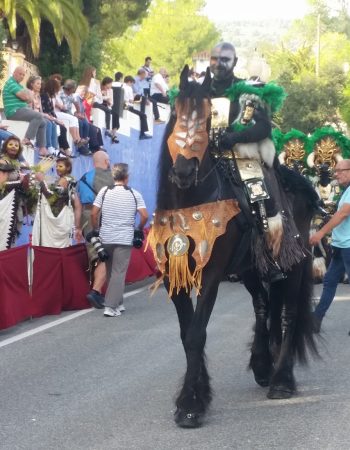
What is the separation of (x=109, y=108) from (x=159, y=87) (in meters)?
5.86

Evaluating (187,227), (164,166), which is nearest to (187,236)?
(187,227)

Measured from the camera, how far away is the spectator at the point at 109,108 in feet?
82.1

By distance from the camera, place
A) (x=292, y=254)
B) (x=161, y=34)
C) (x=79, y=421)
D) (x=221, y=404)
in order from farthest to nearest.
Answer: (x=161, y=34), (x=292, y=254), (x=221, y=404), (x=79, y=421)

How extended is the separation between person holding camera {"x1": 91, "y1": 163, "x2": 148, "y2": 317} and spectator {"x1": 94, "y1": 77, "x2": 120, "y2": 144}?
35.1ft

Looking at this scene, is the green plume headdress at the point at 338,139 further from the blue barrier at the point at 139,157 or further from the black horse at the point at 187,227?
the black horse at the point at 187,227

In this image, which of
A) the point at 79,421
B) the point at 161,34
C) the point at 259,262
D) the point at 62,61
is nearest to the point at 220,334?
the point at 259,262

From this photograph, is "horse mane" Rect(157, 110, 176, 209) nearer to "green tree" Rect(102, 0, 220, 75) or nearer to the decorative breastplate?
the decorative breastplate

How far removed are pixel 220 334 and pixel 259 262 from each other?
361cm

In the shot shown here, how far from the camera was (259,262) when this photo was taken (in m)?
8.36

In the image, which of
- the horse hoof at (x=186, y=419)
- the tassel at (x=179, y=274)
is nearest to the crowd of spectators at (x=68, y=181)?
the tassel at (x=179, y=274)

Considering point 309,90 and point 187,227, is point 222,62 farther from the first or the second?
point 309,90

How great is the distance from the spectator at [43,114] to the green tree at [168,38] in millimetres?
67733

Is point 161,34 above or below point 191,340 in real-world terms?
above

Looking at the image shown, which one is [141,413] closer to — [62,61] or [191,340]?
[191,340]
